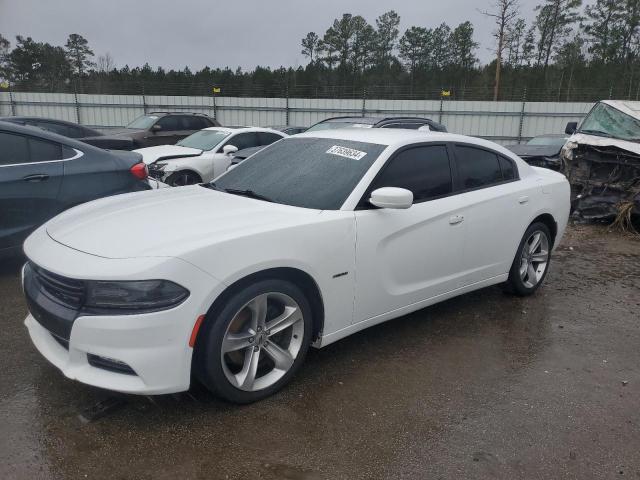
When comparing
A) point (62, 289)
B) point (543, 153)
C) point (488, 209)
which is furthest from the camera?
point (543, 153)

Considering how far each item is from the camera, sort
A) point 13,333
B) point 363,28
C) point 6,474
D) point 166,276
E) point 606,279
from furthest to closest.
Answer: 1. point 363,28
2. point 606,279
3. point 13,333
4. point 166,276
5. point 6,474

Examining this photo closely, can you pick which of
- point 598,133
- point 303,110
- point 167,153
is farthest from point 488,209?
point 303,110

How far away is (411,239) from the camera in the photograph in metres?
3.66

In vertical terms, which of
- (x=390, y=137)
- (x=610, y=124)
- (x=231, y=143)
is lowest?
(x=231, y=143)

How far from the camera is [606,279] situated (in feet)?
19.2

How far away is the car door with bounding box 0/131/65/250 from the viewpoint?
4758mm

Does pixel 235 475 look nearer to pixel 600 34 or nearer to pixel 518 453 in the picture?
pixel 518 453

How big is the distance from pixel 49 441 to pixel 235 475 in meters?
0.99

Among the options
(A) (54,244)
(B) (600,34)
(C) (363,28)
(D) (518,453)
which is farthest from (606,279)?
(C) (363,28)

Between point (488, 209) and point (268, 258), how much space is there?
220 cm

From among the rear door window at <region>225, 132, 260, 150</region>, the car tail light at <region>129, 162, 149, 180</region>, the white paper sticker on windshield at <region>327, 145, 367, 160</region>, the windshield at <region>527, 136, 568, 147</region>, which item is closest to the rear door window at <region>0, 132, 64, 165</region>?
the car tail light at <region>129, 162, 149, 180</region>

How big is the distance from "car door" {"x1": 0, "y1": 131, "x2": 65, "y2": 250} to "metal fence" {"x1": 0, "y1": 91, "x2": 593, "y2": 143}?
18819 mm

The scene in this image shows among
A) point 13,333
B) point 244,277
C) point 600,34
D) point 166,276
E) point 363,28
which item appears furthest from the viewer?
point 363,28

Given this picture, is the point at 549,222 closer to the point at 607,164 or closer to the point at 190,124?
the point at 607,164
